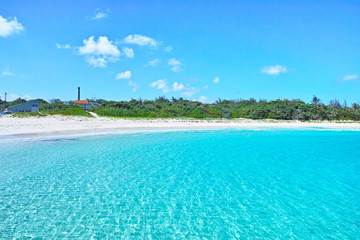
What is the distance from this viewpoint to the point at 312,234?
514cm

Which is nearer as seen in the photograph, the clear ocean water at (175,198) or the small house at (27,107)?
the clear ocean water at (175,198)

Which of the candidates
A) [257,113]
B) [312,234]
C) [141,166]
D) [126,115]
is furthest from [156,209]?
[257,113]

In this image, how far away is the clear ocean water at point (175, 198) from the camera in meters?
5.25

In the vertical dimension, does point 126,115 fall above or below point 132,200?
above

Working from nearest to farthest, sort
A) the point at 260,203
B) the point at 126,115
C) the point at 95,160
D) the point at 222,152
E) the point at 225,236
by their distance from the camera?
the point at 225,236 < the point at 260,203 < the point at 95,160 < the point at 222,152 < the point at 126,115

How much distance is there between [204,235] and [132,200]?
2.88m

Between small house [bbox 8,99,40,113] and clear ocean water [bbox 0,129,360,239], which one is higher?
small house [bbox 8,99,40,113]

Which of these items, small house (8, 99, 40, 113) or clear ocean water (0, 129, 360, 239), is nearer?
clear ocean water (0, 129, 360, 239)

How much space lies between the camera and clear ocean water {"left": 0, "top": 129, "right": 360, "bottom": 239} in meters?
5.25

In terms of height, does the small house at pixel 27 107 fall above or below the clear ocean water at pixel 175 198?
above

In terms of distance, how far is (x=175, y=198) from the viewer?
23.3ft

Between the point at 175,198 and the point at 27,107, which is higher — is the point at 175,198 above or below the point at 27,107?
below

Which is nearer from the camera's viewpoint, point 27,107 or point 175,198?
point 175,198

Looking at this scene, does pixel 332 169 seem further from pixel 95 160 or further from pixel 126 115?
pixel 126 115
